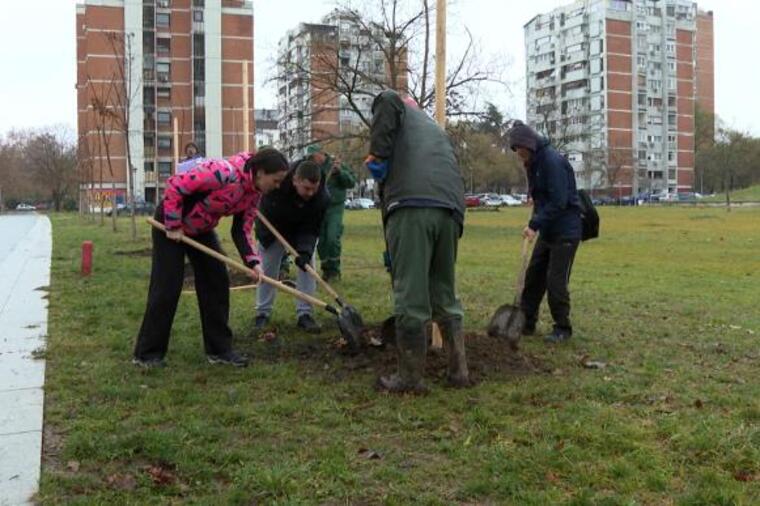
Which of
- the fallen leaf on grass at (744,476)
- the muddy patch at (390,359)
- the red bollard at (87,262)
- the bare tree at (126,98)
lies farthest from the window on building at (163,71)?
the fallen leaf on grass at (744,476)

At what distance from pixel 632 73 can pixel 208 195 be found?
11004 cm

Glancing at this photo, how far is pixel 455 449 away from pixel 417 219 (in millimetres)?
1436

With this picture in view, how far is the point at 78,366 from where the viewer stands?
5.48m

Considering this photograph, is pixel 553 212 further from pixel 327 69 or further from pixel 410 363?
pixel 327 69

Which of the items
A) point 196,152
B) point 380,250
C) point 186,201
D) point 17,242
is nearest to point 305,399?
point 186,201

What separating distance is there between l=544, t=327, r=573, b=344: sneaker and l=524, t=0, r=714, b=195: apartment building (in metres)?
97.6

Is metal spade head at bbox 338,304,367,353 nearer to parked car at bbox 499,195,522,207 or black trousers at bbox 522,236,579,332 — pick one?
black trousers at bbox 522,236,579,332

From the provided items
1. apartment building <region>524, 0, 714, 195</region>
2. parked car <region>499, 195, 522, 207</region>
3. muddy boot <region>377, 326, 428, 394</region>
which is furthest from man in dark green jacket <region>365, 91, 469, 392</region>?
apartment building <region>524, 0, 714, 195</region>

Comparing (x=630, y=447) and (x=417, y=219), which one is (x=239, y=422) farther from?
(x=630, y=447)

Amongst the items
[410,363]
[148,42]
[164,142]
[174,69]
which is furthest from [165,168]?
[410,363]

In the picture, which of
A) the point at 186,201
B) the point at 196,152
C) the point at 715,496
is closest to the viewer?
the point at 715,496

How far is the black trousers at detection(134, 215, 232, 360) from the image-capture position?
548 cm

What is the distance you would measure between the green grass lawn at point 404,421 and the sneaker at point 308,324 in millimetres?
100

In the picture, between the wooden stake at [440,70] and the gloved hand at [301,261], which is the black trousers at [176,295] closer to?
the gloved hand at [301,261]
